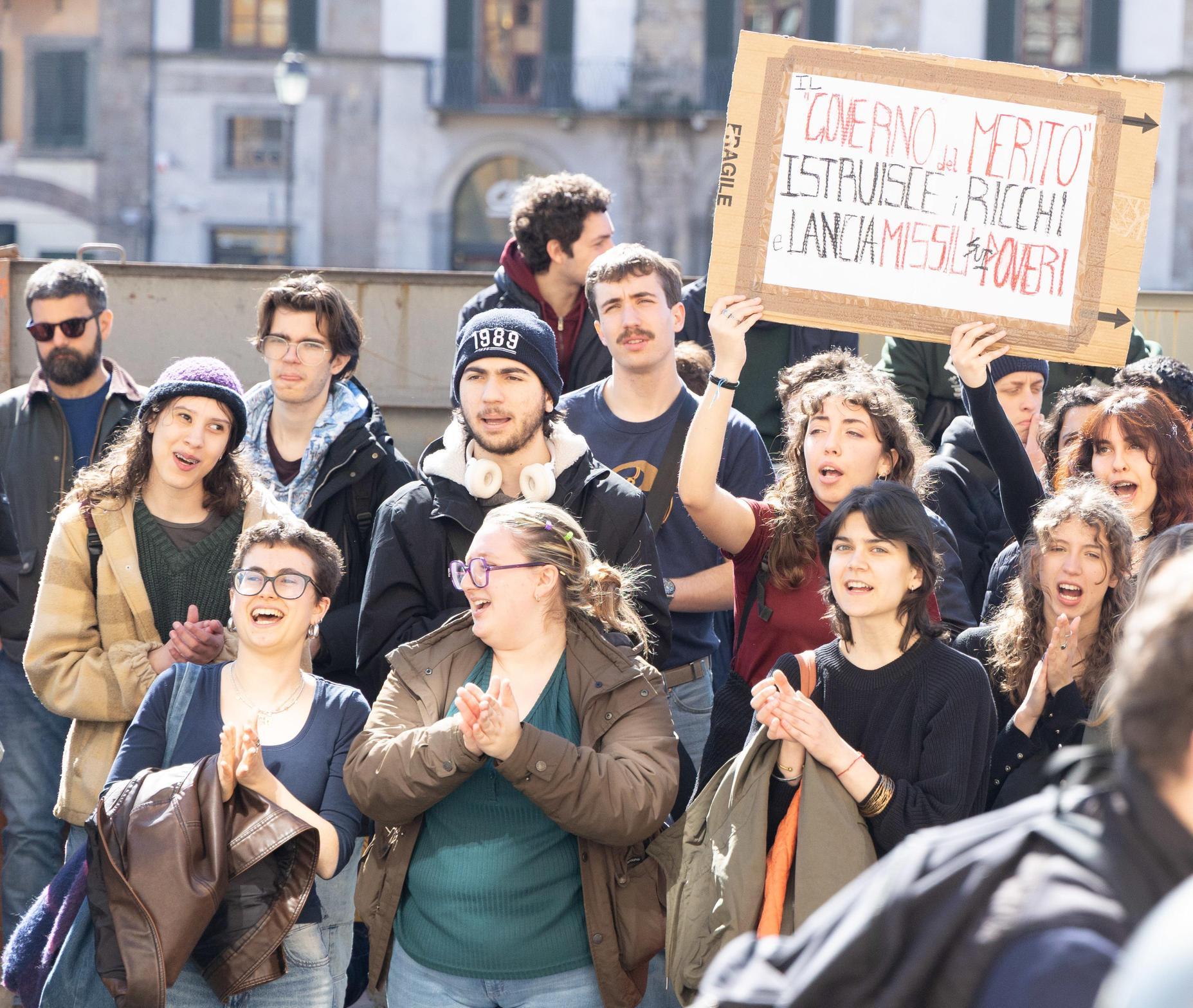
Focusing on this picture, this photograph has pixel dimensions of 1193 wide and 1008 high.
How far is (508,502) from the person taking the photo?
375 cm

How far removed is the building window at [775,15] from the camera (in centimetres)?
2808

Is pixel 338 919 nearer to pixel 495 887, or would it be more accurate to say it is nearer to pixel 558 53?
pixel 495 887

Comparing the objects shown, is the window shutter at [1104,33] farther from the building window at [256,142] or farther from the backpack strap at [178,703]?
the backpack strap at [178,703]

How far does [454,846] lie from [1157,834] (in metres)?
1.94

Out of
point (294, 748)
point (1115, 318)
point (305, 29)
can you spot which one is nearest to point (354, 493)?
point (294, 748)

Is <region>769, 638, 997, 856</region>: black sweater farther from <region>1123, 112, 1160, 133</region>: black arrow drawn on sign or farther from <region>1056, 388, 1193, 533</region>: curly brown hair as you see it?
<region>1123, 112, 1160, 133</region>: black arrow drawn on sign

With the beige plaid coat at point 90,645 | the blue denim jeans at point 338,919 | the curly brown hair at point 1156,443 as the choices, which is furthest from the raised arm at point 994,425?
the blue denim jeans at point 338,919

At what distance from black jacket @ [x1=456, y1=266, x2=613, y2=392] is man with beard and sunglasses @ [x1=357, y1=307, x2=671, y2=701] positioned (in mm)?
1299

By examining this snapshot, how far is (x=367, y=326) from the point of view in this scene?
6719mm

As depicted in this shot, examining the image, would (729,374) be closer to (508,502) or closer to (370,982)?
(508,502)

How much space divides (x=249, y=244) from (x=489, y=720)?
26.5 metres

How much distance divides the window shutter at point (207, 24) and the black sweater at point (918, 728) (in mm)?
27836

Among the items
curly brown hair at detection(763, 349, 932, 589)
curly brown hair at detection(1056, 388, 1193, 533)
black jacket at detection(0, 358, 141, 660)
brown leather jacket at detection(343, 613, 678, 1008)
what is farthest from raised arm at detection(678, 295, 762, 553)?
black jacket at detection(0, 358, 141, 660)

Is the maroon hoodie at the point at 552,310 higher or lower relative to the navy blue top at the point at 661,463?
higher
